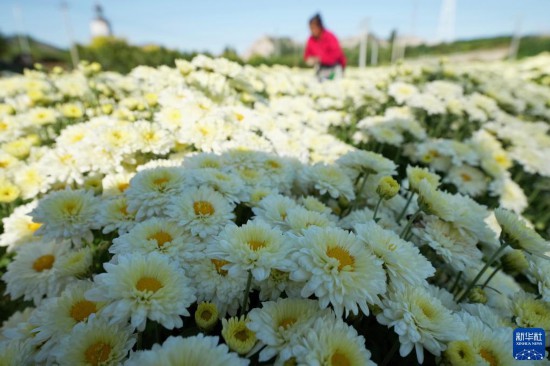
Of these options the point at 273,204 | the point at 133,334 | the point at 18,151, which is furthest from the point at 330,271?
the point at 18,151

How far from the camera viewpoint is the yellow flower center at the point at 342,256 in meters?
1.00

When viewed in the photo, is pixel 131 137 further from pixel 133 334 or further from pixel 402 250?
pixel 402 250

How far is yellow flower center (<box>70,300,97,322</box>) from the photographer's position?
1103 millimetres

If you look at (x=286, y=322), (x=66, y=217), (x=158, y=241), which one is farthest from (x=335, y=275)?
(x=66, y=217)

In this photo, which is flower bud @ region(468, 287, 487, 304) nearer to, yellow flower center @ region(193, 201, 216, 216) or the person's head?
yellow flower center @ region(193, 201, 216, 216)

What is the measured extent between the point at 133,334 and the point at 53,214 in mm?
798

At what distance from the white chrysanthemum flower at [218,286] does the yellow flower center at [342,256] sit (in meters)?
0.33

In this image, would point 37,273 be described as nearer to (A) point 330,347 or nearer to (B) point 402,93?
(A) point 330,347

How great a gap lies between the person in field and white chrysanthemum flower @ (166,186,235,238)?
17.5 feet

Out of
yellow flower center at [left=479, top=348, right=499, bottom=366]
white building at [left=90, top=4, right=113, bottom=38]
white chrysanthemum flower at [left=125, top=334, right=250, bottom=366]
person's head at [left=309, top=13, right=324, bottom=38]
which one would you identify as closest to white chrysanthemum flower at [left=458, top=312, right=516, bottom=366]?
yellow flower center at [left=479, top=348, right=499, bottom=366]

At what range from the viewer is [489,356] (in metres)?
1.02

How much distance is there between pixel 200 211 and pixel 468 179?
232 centimetres

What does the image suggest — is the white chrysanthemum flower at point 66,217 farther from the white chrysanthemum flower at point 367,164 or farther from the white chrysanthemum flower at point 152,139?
the white chrysanthemum flower at point 367,164

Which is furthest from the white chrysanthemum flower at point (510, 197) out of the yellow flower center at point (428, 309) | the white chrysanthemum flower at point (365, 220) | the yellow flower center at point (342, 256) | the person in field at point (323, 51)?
the person in field at point (323, 51)
